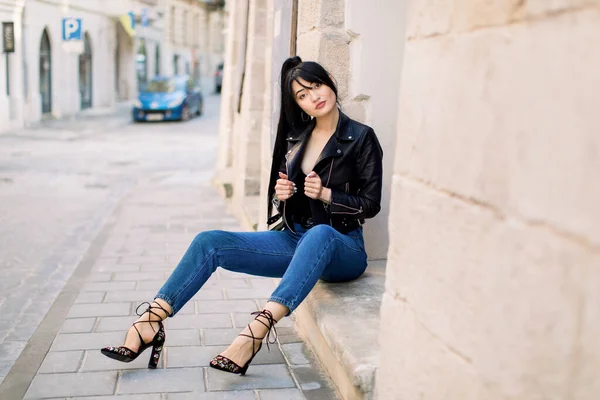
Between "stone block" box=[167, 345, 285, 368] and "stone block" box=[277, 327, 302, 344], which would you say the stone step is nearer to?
"stone block" box=[277, 327, 302, 344]

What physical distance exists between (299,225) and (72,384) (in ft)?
4.27

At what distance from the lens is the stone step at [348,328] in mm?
2893

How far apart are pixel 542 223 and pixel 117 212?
7070mm

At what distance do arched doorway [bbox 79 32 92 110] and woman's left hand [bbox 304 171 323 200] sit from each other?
25050 millimetres


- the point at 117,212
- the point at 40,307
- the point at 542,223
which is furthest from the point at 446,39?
the point at 117,212

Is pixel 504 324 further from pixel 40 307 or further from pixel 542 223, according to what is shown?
pixel 40 307

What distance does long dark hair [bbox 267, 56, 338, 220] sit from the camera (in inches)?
145

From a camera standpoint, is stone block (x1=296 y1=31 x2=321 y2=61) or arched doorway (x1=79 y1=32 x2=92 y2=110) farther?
arched doorway (x1=79 y1=32 x2=92 y2=110)

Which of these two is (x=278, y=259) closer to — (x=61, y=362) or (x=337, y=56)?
(x=61, y=362)

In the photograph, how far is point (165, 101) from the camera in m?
24.0

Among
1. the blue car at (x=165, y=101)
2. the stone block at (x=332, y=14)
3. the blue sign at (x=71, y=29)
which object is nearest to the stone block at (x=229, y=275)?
the stone block at (x=332, y=14)

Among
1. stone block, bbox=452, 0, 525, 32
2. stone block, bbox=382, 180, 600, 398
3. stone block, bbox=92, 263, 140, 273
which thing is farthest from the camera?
stone block, bbox=92, 263, 140, 273

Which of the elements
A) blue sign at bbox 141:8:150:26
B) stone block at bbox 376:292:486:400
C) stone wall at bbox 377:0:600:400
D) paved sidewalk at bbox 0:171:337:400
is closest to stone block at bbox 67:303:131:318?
paved sidewalk at bbox 0:171:337:400

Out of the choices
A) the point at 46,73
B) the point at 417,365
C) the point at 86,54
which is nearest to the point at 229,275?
the point at 417,365
